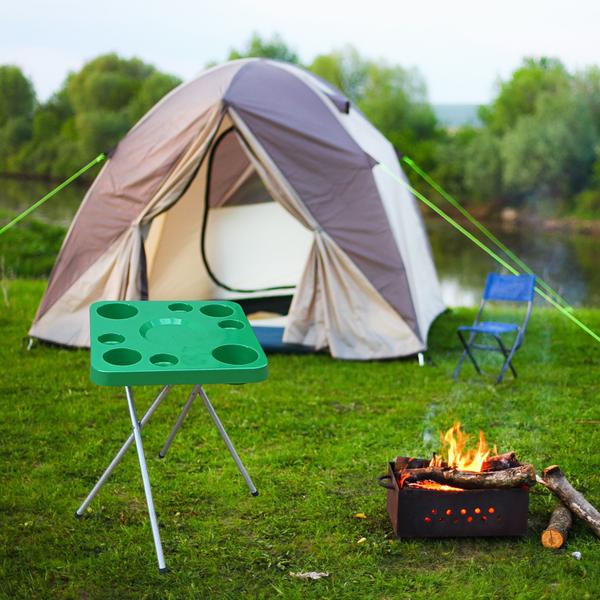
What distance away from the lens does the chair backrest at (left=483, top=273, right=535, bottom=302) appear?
6.04 metres

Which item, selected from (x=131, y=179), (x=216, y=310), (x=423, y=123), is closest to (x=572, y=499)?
(x=216, y=310)

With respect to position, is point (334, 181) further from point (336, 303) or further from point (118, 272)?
point (118, 272)

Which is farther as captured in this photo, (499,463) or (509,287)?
(509,287)

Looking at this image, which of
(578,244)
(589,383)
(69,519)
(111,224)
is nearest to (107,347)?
(69,519)

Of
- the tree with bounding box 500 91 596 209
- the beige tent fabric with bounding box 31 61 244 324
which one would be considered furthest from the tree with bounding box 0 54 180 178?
the beige tent fabric with bounding box 31 61 244 324

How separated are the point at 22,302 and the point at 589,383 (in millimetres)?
4747

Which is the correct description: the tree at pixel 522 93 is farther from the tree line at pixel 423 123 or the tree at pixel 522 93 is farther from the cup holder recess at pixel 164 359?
the cup holder recess at pixel 164 359

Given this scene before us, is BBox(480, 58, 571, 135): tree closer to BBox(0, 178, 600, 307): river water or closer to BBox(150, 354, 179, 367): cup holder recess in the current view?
BBox(0, 178, 600, 307): river water

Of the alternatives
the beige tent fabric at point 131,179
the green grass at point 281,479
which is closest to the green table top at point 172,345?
the green grass at point 281,479

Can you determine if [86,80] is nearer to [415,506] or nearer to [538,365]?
[538,365]

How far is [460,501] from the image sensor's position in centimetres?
341

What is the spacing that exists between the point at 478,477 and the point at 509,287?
9.63 feet

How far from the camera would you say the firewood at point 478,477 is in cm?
339

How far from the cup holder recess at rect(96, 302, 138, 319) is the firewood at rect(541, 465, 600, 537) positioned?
67.9 inches
